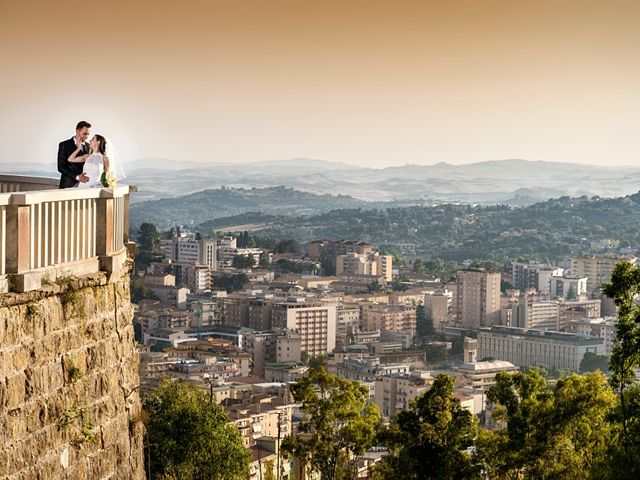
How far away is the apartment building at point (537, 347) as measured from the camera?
58031 millimetres

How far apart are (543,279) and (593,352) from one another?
23.2 metres

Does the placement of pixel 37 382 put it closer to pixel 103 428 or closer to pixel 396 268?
pixel 103 428

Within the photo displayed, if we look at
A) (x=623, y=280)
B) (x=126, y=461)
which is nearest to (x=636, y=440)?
(x=623, y=280)

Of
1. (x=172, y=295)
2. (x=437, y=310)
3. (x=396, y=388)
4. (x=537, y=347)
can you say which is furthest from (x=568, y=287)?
(x=396, y=388)

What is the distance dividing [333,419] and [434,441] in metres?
1.10

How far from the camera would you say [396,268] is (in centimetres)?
8675

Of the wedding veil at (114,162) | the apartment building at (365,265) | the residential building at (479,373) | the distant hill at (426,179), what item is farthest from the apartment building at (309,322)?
the distant hill at (426,179)

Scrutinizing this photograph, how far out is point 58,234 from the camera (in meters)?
2.78

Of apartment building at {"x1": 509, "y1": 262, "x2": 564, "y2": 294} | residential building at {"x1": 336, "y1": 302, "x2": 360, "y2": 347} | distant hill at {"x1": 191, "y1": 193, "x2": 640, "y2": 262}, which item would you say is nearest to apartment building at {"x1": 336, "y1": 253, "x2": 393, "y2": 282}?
apartment building at {"x1": 509, "y1": 262, "x2": 564, "y2": 294}

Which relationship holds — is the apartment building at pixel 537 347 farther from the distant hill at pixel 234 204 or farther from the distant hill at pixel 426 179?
the distant hill at pixel 426 179

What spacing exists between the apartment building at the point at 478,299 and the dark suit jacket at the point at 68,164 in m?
65.8

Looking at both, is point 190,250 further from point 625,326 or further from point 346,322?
point 625,326

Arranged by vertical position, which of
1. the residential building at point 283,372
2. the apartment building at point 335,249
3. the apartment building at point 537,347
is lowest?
the apartment building at point 537,347

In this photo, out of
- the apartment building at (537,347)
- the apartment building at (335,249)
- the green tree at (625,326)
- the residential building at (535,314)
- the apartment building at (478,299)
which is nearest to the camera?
the green tree at (625,326)
